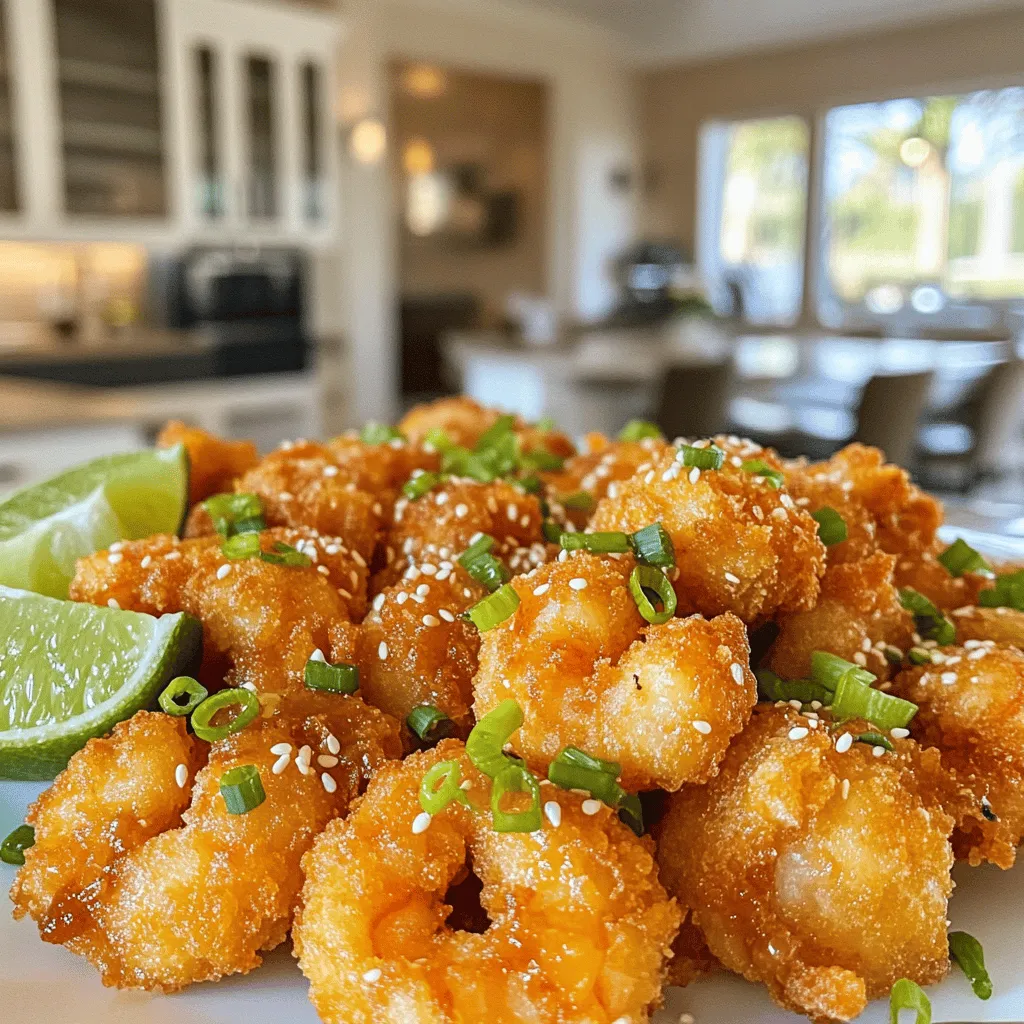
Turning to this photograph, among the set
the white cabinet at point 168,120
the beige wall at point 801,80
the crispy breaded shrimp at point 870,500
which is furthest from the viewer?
the beige wall at point 801,80

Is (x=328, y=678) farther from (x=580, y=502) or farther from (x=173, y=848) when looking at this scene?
(x=580, y=502)

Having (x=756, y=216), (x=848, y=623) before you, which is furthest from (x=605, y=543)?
(x=756, y=216)

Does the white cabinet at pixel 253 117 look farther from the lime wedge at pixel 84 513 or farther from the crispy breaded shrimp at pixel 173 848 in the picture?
the crispy breaded shrimp at pixel 173 848

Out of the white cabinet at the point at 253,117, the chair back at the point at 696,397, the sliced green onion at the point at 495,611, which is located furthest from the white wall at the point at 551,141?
the sliced green onion at the point at 495,611

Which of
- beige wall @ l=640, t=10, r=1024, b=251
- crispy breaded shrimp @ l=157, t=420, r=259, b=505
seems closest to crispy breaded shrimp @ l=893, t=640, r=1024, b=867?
crispy breaded shrimp @ l=157, t=420, r=259, b=505

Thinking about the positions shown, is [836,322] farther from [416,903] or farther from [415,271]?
[416,903]

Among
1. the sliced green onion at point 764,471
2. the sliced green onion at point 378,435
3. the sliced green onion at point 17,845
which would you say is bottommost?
the sliced green onion at point 17,845
